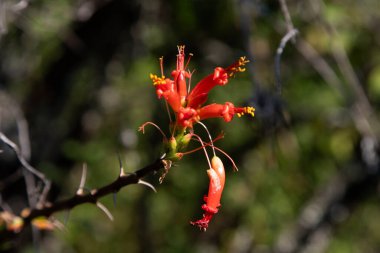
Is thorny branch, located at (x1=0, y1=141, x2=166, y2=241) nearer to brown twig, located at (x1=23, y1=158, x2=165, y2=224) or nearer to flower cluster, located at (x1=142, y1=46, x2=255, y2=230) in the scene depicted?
brown twig, located at (x1=23, y1=158, x2=165, y2=224)

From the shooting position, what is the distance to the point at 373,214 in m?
7.44

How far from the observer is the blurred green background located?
208 inches

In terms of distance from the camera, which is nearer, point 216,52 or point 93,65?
point 93,65

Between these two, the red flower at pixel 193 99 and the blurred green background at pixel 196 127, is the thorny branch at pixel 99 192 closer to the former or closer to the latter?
the red flower at pixel 193 99

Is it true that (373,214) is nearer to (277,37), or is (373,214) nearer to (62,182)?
(277,37)

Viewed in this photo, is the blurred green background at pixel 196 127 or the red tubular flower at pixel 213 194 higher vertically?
the red tubular flower at pixel 213 194

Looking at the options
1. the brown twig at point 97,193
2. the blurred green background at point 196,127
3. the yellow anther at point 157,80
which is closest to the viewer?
the brown twig at point 97,193

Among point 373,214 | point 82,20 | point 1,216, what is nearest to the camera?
point 1,216

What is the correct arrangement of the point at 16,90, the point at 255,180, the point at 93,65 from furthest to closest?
the point at 255,180 → the point at 16,90 → the point at 93,65

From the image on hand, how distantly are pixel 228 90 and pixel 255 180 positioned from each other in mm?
1076

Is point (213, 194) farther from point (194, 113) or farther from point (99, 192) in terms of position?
point (99, 192)

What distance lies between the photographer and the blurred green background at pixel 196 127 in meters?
5.27

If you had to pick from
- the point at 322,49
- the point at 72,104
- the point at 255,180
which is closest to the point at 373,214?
the point at 255,180

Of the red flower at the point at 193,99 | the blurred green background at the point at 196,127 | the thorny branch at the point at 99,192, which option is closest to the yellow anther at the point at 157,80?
the red flower at the point at 193,99
